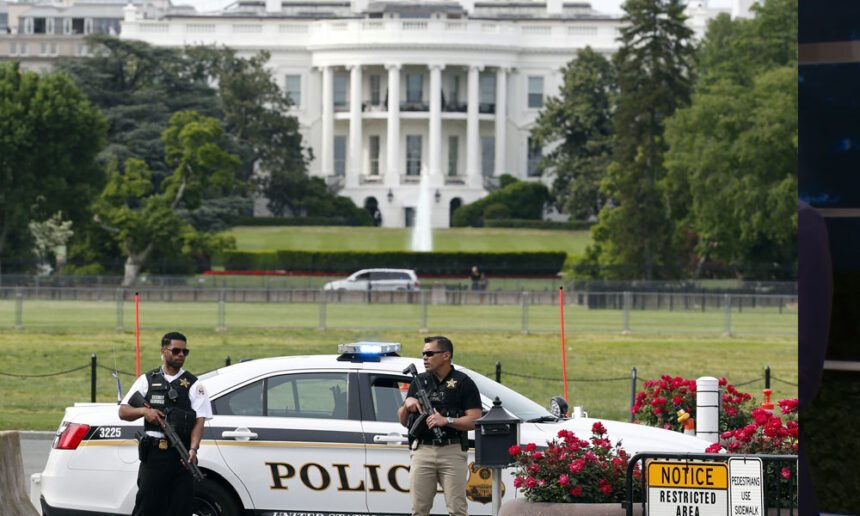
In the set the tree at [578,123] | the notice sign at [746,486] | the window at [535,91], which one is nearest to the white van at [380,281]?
the tree at [578,123]

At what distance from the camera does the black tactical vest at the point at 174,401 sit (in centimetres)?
1220

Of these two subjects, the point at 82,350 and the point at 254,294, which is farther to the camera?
the point at 254,294

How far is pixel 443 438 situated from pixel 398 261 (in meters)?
71.2

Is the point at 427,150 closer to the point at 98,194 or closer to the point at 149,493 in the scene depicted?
the point at 98,194

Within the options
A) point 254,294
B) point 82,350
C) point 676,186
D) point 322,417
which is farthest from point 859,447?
point 676,186

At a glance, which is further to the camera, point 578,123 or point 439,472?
point 578,123

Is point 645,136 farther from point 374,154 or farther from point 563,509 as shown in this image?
point 563,509

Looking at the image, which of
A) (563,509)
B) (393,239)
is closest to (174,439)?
(563,509)

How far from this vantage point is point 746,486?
10961 millimetres

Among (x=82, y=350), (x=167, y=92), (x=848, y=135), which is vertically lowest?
(x=82, y=350)

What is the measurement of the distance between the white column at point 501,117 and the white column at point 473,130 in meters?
1.29

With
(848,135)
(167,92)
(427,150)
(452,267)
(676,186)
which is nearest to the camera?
(848,135)

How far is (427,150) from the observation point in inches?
5015

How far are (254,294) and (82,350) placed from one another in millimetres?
22646
